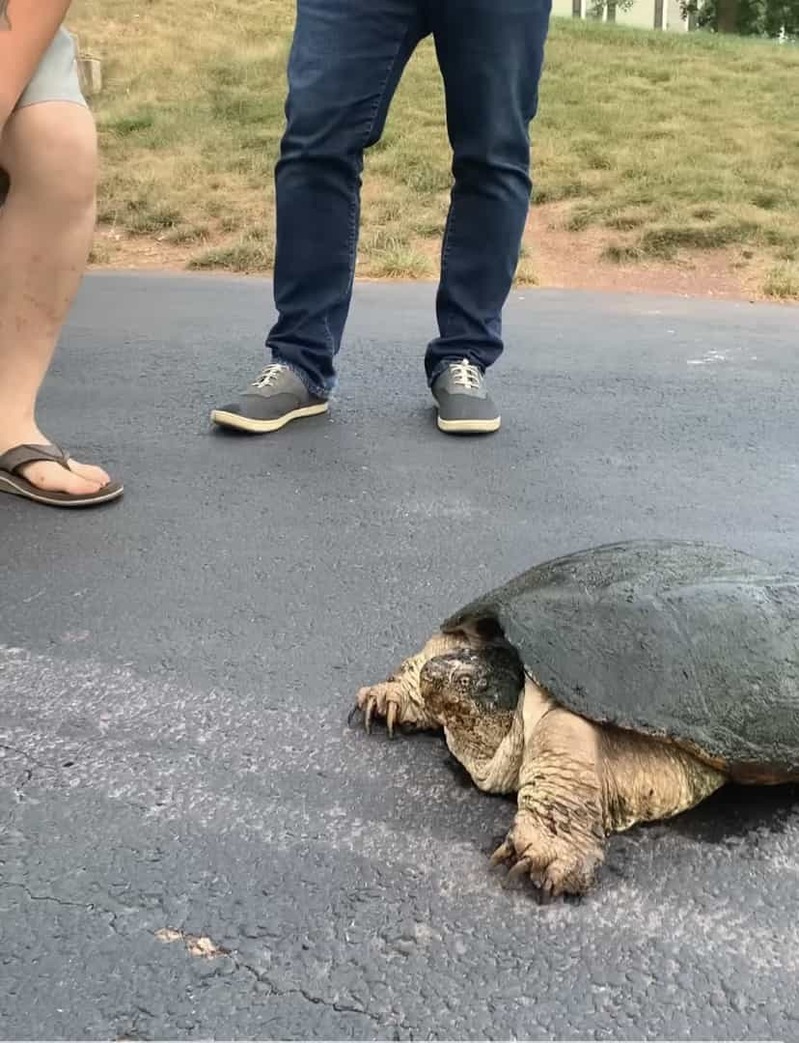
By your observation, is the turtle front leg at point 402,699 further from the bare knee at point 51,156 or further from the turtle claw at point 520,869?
the bare knee at point 51,156

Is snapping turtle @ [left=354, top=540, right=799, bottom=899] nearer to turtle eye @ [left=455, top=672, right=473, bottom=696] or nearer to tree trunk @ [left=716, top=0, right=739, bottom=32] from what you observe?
turtle eye @ [left=455, top=672, right=473, bottom=696]

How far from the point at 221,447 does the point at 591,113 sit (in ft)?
34.7

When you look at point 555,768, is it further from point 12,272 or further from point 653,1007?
point 12,272

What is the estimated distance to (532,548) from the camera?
217 centimetres

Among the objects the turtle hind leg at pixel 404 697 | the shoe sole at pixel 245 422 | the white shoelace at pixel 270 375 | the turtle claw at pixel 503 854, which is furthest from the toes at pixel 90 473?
the turtle claw at pixel 503 854

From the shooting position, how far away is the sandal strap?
2340 millimetres

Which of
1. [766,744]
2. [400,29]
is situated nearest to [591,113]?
[400,29]

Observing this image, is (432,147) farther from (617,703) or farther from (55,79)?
(617,703)

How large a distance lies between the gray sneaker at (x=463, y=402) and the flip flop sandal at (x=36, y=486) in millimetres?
968

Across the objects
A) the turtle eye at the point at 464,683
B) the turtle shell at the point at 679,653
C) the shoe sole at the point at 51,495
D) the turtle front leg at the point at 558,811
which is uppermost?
the turtle shell at the point at 679,653

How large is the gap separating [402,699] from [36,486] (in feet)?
3.95

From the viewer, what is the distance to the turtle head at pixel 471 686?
142 cm

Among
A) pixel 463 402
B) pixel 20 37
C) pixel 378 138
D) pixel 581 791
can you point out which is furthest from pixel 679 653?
pixel 378 138

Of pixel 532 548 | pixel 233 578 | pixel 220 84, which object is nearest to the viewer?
pixel 233 578
